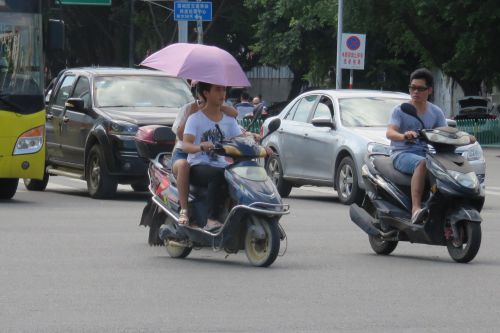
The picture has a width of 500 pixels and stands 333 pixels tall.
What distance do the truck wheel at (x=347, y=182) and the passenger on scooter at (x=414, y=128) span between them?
21.8 ft

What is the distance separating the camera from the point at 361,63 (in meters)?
35.9

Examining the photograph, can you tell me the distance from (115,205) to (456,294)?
31.0 ft

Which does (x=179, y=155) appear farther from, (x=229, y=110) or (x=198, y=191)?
(x=229, y=110)

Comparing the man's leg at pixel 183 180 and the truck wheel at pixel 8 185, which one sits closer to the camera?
the man's leg at pixel 183 180

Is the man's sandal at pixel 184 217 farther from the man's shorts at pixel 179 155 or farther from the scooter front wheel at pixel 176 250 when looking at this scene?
the man's shorts at pixel 179 155

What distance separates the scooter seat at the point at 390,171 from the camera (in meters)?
12.5

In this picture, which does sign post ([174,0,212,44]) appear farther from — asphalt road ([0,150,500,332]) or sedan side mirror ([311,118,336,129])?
asphalt road ([0,150,500,332])

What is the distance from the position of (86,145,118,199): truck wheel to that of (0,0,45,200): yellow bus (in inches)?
44.7

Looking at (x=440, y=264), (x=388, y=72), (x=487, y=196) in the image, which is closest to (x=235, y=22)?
(x=388, y=72)

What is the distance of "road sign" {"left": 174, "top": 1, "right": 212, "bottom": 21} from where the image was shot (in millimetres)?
36250

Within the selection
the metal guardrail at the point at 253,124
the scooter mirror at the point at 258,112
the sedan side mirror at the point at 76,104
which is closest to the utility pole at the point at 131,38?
the scooter mirror at the point at 258,112

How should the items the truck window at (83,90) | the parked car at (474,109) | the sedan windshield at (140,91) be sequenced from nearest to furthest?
the sedan windshield at (140,91) → the truck window at (83,90) → the parked car at (474,109)

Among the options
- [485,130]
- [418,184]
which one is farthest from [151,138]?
[485,130]

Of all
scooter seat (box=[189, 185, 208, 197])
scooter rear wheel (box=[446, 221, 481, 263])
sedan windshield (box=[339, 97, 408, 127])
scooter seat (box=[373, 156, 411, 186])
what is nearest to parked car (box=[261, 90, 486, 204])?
sedan windshield (box=[339, 97, 408, 127])
